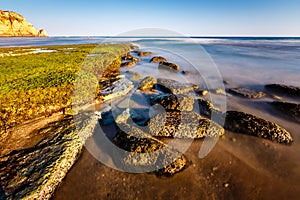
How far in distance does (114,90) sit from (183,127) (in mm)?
3858

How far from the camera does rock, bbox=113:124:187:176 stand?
344 centimetres

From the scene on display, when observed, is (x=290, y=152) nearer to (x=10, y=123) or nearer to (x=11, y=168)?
(x=11, y=168)

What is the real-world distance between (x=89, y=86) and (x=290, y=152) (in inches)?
268

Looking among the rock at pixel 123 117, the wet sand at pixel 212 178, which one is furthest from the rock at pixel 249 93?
the rock at pixel 123 117

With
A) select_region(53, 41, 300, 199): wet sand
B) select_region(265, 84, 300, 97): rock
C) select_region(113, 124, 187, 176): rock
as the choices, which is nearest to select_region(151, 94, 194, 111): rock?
select_region(53, 41, 300, 199): wet sand

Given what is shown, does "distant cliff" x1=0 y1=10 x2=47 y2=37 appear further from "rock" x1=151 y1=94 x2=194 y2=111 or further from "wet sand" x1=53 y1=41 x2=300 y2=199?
"wet sand" x1=53 y1=41 x2=300 y2=199

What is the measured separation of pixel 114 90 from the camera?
23.5 feet

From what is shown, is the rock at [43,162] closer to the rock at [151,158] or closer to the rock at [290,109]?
the rock at [151,158]

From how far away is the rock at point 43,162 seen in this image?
2.82m

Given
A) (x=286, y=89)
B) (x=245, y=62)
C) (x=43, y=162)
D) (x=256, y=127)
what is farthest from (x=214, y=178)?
(x=245, y=62)

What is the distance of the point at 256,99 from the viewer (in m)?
6.93

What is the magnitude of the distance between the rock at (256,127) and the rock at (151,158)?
2.06 m

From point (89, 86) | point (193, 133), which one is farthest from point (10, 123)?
point (193, 133)

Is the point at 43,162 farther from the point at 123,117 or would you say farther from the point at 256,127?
the point at 256,127
